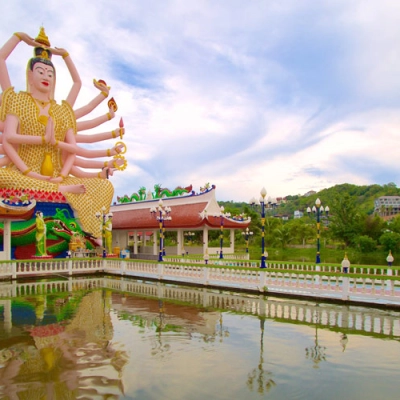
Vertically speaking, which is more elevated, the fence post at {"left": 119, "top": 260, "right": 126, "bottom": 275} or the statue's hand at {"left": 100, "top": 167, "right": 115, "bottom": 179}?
the statue's hand at {"left": 100, "top": 167, "right": 115, "bottom": 179}

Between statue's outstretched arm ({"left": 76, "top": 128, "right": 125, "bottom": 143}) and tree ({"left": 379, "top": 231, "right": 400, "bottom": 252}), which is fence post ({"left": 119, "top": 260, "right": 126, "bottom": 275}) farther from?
tree ({"left": 379, "top": 231, "right": 400, "bottom": 252})

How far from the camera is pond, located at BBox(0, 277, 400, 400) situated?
229 inches

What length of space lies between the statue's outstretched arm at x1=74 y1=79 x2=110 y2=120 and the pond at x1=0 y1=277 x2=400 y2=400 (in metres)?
19.7

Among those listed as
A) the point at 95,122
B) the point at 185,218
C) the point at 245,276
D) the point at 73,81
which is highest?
the point at 73,81

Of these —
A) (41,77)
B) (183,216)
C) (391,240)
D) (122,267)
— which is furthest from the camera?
(391,240)

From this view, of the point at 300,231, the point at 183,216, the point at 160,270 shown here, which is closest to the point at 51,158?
the point at 183,216

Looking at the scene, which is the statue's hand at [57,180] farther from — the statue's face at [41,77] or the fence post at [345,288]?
the fence post at [345,288]

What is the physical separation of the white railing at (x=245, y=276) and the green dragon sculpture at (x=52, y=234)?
9.06 feet

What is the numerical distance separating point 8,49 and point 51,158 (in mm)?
7321

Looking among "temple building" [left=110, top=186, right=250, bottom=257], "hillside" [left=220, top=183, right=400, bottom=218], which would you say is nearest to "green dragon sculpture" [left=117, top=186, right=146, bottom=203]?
"temple building" [left=110, top=186, right=250, bottom=257]

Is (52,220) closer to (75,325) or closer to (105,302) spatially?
(105,302)

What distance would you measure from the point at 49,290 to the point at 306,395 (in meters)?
12.8

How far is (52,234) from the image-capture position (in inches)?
975

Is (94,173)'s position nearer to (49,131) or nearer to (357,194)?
(49,131)
